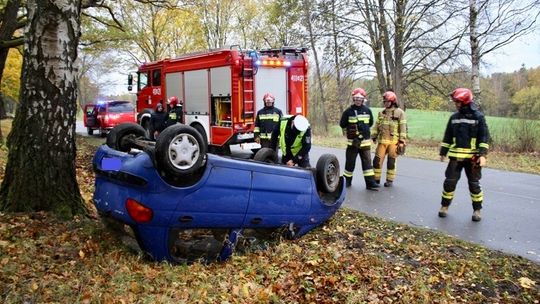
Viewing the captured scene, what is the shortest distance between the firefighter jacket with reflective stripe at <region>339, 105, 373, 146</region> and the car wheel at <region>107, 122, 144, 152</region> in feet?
14.8

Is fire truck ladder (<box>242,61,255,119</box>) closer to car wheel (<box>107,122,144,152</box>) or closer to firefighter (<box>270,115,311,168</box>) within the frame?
firefighter (<box>270,115,311,168</box>)

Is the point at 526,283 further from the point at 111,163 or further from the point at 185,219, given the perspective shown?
the point at 111,163

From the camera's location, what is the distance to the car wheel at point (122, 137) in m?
4.60

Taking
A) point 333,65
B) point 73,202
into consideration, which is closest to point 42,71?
point 73,202

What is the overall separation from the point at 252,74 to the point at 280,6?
12.3 meters

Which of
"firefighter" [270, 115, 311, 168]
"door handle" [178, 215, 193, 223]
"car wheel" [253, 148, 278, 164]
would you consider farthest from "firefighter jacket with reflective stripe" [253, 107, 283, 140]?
"door handle" [178, 215, 193, 223]

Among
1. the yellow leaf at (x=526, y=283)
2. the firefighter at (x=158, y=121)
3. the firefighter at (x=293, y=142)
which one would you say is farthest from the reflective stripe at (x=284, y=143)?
the firefighter at (x=158, y=121)

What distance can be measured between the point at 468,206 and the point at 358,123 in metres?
2.30

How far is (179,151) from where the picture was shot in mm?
3652

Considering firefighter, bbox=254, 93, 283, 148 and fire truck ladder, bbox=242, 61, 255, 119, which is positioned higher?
fire truck ladder, bbox=242, 61, 255, 119

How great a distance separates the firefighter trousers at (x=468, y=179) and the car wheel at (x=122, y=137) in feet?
13.8

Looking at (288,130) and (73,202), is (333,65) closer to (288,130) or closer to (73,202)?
(288,130)

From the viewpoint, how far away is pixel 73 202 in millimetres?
4906

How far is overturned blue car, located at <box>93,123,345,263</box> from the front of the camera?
3.67 metres
